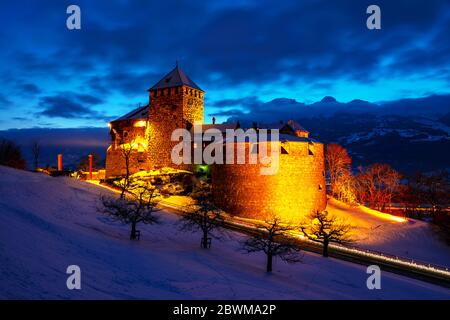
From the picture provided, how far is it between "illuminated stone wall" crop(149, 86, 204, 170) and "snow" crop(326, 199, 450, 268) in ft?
68.2

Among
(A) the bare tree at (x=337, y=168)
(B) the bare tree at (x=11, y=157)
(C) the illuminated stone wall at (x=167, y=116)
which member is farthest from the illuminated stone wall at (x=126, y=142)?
(A) the bare tree at (x=337, y=168)

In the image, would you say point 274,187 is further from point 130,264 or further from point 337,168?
point 130,264

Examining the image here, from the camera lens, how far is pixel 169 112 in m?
45.5

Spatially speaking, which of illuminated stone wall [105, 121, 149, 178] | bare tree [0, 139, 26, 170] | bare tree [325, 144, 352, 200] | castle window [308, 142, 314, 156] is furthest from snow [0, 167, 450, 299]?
bare tree [0, 139, 26, 170]

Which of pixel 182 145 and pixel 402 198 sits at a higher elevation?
pixel 182 145

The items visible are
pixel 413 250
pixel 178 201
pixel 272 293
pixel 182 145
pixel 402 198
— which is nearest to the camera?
pixel 272 293

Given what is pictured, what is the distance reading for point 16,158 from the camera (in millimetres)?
51562

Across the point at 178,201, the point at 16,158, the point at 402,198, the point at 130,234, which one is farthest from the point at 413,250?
the point at 16,158

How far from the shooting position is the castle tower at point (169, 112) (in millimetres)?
44750

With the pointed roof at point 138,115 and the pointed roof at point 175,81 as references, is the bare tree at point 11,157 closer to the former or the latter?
the pointed roof at point 138,115

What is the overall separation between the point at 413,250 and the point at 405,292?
17.1 metres

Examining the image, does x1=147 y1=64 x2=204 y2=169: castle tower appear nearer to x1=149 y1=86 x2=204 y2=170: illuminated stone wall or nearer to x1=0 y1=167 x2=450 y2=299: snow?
x1=149 y1=86 x2=204 y2=170: illuminated stone wall

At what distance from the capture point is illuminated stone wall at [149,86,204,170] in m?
44.7
